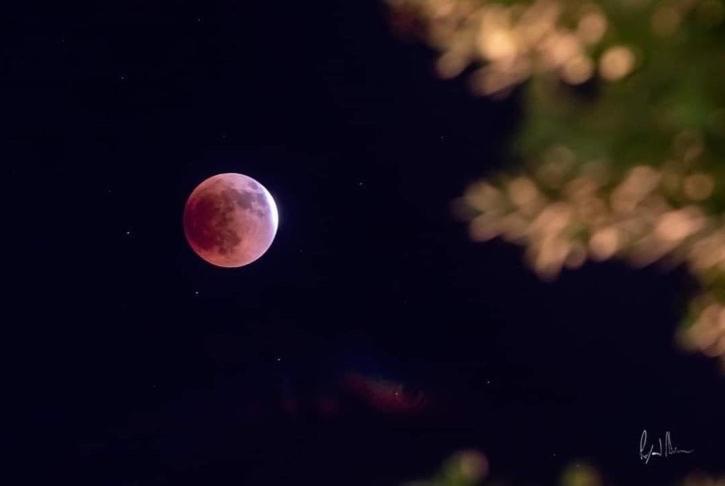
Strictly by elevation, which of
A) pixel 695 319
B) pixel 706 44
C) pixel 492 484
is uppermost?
pixel 706 44

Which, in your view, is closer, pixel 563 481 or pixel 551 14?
pixel 551 14

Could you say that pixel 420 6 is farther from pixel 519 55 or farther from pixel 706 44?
pixel 706 44

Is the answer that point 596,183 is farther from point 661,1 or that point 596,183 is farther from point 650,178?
point 661,1

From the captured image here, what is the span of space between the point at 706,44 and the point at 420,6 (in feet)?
0.76

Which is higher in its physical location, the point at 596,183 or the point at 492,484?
the point at 596,183

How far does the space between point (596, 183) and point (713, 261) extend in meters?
0.15

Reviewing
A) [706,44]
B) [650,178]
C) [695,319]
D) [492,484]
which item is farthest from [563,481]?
[706,44]

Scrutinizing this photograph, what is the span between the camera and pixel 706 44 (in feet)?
2.57

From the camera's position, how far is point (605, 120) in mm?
827

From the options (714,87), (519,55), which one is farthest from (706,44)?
(519,55)

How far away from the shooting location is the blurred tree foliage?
785mm

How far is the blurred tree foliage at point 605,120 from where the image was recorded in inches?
30.9

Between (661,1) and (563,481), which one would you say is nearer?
(661,1)

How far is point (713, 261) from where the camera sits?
0.89m
